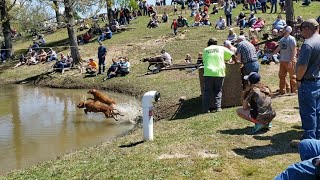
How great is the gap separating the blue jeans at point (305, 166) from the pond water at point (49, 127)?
6.92 m

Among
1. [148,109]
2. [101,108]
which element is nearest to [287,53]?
[148,109]

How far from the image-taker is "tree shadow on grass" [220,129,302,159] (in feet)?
24.4

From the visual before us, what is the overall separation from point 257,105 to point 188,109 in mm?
4617

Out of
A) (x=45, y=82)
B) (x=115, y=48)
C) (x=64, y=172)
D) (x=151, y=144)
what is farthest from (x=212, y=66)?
(x=115, y=48)

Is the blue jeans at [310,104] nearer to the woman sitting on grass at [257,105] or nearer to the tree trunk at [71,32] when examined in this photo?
the woman sitting on grass at [257,105]

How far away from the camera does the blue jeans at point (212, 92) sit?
37.2ft

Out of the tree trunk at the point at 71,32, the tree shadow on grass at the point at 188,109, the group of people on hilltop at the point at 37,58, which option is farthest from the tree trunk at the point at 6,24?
the tree shadow on grass at the point at 188,109

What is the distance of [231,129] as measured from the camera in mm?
9188

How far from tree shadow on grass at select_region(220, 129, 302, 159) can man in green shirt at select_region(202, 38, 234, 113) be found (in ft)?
9.99

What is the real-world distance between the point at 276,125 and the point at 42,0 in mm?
20033

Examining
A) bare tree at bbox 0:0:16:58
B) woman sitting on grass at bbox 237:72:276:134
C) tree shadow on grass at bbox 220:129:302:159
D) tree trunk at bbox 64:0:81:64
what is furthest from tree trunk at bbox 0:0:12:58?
tree shadow on grass at bbox 220:129:302:159

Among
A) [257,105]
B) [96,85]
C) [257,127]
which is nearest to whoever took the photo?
[257,105]

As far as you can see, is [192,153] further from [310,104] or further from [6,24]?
[6,24]

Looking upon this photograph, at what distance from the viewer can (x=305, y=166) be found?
4.22 m
